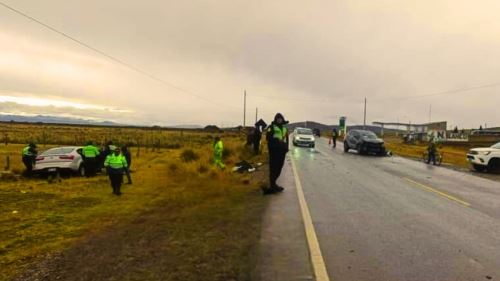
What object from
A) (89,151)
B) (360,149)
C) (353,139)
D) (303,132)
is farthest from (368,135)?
(89,151)

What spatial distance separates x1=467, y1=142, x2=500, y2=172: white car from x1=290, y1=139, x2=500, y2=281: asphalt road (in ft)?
33.1

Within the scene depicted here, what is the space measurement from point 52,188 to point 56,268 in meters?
11.6

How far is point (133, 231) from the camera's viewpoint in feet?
29.7

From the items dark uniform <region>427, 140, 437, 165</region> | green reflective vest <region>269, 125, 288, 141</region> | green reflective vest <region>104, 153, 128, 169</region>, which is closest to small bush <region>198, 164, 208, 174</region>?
green reflective vest <region>104, 153, 128, 169</region>

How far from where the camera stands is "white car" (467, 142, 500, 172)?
80.2 feet

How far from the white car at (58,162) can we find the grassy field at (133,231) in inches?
133

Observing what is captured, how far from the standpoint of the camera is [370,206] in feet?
36.3

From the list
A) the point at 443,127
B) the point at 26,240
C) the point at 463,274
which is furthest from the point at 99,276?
the point at 443,127

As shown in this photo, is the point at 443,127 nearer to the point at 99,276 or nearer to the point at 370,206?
the point at 370,206

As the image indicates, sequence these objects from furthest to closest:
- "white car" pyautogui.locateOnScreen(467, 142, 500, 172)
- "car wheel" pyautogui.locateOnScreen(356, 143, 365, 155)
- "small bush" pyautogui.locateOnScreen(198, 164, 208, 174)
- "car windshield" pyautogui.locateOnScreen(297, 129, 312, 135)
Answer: "car windshield" pyautogui.locateOnScreen(297, 129, 312, 135)
"car wheel" pyautogui.locateOnScreen(356, 143, 365, 155)
"white car" pyautogui.locateOnScreen(467, 142, 500, 172)
"small bush" pyautogui.locateOnScreen(198, 164, 208, 174)

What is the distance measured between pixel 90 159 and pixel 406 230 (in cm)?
1636

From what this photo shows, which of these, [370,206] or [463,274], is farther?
[370,206]

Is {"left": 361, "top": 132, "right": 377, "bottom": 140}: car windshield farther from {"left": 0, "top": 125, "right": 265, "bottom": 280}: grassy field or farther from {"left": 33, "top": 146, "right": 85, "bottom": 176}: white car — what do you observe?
{"left": 33, "top": 146, "right": 85, "bottom": 176}: white car

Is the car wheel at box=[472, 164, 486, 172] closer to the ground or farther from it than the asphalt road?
closer to the ground
